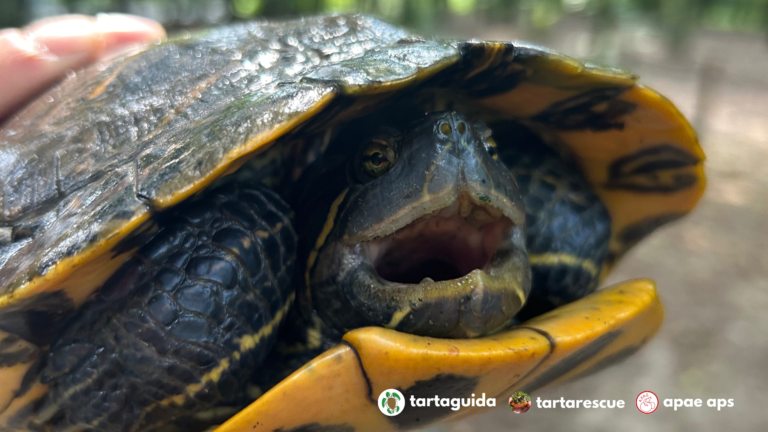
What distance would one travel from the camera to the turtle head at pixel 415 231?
2.48 feet

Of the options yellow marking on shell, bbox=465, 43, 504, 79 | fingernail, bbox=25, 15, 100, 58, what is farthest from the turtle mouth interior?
fingernail, bbox=25, 15, 100, 58

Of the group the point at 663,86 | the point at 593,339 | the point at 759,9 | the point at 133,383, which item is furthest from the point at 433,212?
the point at 759,9

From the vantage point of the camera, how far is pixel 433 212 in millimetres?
771

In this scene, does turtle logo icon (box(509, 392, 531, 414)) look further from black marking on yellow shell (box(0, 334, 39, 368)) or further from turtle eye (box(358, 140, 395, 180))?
black marking on yellow shell (box(0, 334, 39, 368))

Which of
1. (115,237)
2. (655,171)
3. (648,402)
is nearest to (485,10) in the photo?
(655,171)

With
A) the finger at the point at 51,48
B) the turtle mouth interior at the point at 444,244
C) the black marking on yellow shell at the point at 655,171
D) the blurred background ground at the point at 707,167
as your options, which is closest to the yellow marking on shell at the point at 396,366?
the turtle mouth interior at the point at 444,244

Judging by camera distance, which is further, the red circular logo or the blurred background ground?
the blurred background ground

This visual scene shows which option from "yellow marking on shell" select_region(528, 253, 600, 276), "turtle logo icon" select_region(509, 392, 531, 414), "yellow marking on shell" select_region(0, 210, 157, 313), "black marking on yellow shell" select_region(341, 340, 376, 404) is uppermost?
"yellow marking on shell" select_region(0, 210, 157, 313)

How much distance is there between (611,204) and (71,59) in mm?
1816

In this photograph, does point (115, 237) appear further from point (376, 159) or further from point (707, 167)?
point (707, 167)

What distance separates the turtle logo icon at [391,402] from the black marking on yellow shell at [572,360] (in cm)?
26

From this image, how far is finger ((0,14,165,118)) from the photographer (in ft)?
4.98

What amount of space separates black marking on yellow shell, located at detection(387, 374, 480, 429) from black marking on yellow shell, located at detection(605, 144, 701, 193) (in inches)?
25.2

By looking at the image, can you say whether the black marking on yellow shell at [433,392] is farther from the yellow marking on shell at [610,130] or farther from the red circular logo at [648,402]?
the red circular logo at [648,402]
